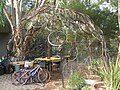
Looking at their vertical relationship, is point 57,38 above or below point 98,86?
above

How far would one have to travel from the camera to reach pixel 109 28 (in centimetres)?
1316

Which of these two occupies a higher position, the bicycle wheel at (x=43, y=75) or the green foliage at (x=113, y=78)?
the green foliage at (x=113, y=78)

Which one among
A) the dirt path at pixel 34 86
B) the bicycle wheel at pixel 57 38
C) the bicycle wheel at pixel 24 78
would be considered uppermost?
the bicycle wheel at pixel 57 38

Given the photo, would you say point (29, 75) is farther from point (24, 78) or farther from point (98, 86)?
point (98, 86)

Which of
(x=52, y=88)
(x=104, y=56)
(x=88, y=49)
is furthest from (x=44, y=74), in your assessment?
(x=104, y=56)

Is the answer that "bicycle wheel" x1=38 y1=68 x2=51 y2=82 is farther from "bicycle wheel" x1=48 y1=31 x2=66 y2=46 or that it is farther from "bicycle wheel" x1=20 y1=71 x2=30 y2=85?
"bicycle wheel" x1=48 y1=31 x2=66 y2=46

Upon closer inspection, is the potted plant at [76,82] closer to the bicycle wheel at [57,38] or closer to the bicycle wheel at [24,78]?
the bicycle wheel at [24,78]

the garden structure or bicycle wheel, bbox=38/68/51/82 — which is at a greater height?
the garden structure

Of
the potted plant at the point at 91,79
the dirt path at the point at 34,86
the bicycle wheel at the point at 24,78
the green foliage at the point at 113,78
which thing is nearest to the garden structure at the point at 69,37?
the dirt path at the point at 34,86

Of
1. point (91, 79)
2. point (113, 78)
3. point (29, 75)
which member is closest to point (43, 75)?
point (29, 75)

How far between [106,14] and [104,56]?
21.8ft

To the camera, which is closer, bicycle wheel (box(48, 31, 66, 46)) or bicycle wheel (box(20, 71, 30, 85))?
bicycle wheel (box(20, 71, 30, 85))

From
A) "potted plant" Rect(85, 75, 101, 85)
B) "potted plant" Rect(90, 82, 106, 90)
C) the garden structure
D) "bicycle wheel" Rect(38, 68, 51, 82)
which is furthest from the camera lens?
"bicycle wheel" Rect(38, 68, 51, 82)

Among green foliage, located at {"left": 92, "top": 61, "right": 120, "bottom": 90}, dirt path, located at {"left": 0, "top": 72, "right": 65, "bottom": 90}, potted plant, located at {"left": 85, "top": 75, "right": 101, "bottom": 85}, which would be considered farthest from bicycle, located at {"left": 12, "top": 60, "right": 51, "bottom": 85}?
green foliage, located at {"left": 92, "top": 61, "right": 120, "bottom": 90}
